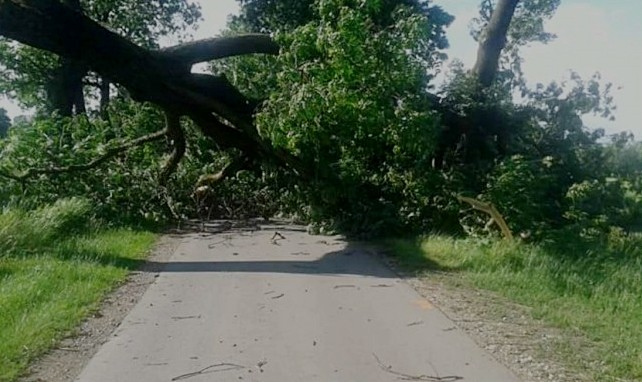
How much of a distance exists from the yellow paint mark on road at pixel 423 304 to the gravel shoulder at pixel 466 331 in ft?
0.28

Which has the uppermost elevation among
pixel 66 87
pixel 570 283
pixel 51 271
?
pixel 66 87

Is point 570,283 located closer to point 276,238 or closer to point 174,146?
point 276,238

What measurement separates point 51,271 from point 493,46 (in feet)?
28.6

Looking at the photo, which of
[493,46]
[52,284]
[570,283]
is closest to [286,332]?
[52,284]

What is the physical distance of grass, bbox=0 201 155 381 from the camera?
569cm

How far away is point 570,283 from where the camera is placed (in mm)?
8070

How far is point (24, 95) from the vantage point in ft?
110

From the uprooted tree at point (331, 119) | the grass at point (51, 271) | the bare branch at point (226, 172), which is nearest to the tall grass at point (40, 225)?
the grass at point (51, 271)

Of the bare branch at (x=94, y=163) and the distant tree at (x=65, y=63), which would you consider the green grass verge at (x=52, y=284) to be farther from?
the distant tree at (x=65, y=63)

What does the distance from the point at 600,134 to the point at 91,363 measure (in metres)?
9.74

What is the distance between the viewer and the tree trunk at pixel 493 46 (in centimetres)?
1336

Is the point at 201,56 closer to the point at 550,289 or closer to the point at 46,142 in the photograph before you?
the point at 46,142

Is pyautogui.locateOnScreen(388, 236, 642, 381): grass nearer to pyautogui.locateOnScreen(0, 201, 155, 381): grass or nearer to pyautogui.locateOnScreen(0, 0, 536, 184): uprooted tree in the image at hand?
pyautogui.locateOnScreen(0, 0, 536, 184): uprooted tree

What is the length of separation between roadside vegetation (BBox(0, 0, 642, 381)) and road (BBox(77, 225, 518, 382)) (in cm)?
91
